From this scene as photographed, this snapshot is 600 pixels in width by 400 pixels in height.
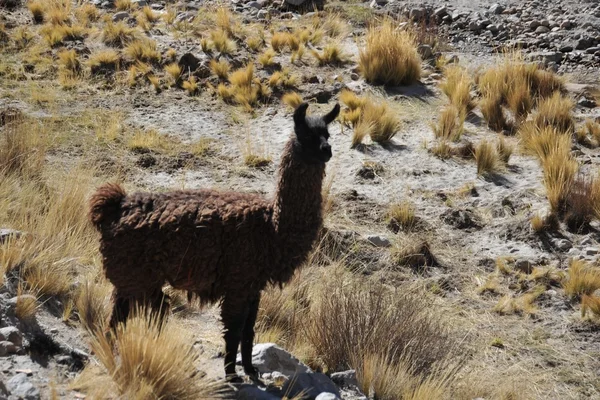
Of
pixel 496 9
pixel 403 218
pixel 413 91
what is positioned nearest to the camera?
pixel 403 218

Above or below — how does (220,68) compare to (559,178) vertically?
above

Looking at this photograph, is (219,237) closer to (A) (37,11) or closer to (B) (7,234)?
(B) (7,234)

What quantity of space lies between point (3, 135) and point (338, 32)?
295 inches

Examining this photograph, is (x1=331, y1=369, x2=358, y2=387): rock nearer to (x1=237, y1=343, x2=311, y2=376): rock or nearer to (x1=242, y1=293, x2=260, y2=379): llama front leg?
(x1=237, y1=343, x2=311, y2=376): rock

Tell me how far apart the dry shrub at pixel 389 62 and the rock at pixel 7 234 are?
7377 mm

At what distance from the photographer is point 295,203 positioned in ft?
17.4

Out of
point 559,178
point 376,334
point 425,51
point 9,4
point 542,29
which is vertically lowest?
point 376,334

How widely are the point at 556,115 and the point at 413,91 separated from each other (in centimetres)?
240

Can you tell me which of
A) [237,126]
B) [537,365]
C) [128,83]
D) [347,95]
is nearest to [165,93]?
[128,83]

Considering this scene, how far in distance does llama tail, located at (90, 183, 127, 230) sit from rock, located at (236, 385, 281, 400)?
1337 mm

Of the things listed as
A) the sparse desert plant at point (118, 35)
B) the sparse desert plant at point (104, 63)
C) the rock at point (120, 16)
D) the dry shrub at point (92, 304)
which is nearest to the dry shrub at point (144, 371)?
the dry shrub at point (92, 304)

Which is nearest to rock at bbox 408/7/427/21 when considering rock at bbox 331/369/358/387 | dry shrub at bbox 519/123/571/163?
dry shrub at bbox 519/123/571/163

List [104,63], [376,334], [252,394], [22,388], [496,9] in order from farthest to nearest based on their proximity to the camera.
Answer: [496,9] < [104,63] < [376,334] < [252,394] < [22,388]

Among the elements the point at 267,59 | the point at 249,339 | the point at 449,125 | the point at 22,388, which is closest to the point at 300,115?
the point at 249,339
